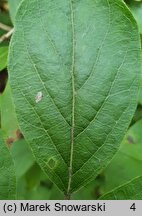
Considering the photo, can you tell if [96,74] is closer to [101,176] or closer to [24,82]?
[24,82]

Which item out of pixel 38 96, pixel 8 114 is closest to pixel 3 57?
pixel 8 114

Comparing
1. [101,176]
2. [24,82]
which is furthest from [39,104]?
[101,176]

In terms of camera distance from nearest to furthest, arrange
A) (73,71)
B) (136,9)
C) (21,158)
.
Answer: (73,71) → (136,9) → (21,158)

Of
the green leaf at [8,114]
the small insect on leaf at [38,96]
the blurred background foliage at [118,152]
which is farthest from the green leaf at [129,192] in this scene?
the green leaf at [8,114]

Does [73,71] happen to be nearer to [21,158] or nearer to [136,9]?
[136,9]

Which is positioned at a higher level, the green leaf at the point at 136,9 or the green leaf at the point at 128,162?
the green leaf at the point at 136,9

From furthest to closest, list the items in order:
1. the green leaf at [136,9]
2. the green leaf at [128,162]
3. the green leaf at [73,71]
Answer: the green leaf at [128,162], the green leaf at [136,9], the green leaf at [73,71]

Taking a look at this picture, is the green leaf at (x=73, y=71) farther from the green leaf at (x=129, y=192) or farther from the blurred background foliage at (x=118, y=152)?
the blurred background foliage at (x=118, y=152)

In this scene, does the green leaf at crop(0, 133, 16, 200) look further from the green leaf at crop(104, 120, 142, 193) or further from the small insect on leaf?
the green leaf at crop(104, 120, 142, 193)
